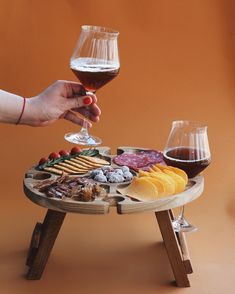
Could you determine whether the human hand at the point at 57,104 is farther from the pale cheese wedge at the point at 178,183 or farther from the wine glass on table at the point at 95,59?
the pale cheese wedge at the point at 178,183

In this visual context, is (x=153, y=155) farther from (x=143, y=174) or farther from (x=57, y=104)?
(x=57, y=104)

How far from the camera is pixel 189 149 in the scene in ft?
6.57

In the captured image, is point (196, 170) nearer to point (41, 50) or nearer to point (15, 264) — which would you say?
point (15, 264)

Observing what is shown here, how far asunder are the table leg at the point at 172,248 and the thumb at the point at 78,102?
0.38 m

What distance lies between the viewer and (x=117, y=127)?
9.64 ft

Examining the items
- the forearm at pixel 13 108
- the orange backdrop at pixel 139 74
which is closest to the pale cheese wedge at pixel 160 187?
the forearm at pixel 13 108

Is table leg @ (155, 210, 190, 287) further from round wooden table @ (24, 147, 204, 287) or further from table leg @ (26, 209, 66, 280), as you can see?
table leg @ (26, 209, 66, 280)

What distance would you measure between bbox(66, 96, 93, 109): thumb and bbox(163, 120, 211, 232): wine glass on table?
29 centimetres

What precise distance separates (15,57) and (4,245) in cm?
95

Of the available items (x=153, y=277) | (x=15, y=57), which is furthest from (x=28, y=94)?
(x=153, y=277)

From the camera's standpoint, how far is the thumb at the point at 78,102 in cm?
192

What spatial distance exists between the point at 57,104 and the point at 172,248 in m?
0.55

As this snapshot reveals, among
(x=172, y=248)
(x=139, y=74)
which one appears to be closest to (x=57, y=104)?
(x=172, y=248)

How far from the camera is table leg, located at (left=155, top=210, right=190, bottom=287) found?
1.99 meters
